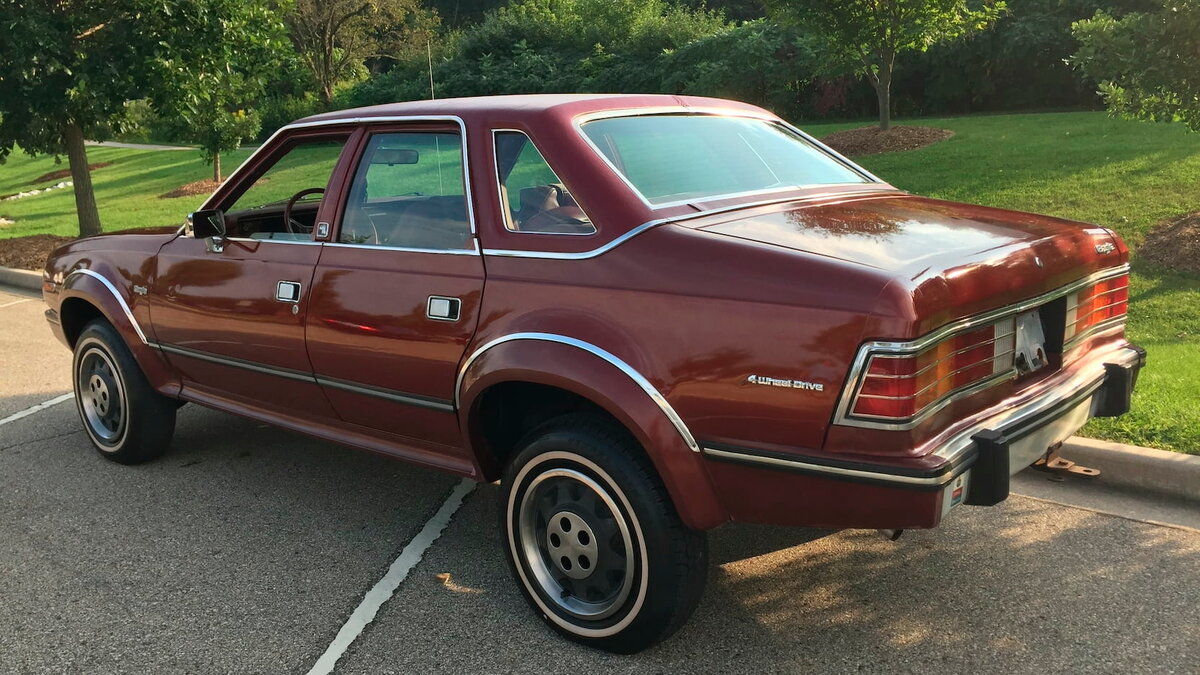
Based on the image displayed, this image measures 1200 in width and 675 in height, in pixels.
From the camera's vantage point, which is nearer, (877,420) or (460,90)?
(877,420)

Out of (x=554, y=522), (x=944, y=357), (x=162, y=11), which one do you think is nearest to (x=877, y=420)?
(x=944, y=357)

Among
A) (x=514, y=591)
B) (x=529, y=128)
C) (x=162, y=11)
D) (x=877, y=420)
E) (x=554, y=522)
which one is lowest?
(x=514, y=591)

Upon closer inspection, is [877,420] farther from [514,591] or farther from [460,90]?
[460,90]

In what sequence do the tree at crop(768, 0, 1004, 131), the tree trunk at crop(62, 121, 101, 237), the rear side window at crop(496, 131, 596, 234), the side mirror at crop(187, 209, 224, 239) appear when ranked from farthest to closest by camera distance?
the tree at crop(768, 0, 1004, 131) < the tree trunk at crop(62, 121, 101, 237) < the side mirror at crop(187, 209, 224, 239) < the rear side window at crop(496, 131, 596, 234)

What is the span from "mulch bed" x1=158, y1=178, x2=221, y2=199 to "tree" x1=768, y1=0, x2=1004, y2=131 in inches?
428

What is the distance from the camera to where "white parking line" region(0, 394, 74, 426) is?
6.02m

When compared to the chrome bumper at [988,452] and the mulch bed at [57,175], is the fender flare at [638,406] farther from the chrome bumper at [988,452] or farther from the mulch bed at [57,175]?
the mulch bed at [57,175]

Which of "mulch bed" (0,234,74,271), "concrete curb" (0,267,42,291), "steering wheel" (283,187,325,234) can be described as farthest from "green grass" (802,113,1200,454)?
"mulch bed" (0,234,74,271)

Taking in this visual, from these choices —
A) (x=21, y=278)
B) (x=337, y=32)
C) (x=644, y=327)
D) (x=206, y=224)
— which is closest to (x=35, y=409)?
(x=206, y=224)

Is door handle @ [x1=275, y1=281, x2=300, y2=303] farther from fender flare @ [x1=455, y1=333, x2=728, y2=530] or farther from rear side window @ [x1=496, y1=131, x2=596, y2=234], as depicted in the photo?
fender flare @ [x1=455, y1=333, x2=728, y2=530]

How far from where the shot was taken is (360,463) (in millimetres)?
5070

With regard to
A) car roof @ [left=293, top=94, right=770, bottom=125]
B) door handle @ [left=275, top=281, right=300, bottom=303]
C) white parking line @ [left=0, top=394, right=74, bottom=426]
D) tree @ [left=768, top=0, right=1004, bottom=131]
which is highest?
tree @ [left=768, top=0, right=1004, bottom=131]

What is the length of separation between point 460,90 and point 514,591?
23.8 meters

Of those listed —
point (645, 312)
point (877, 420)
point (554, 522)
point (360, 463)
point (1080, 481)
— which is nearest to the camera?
point (877, 420)
